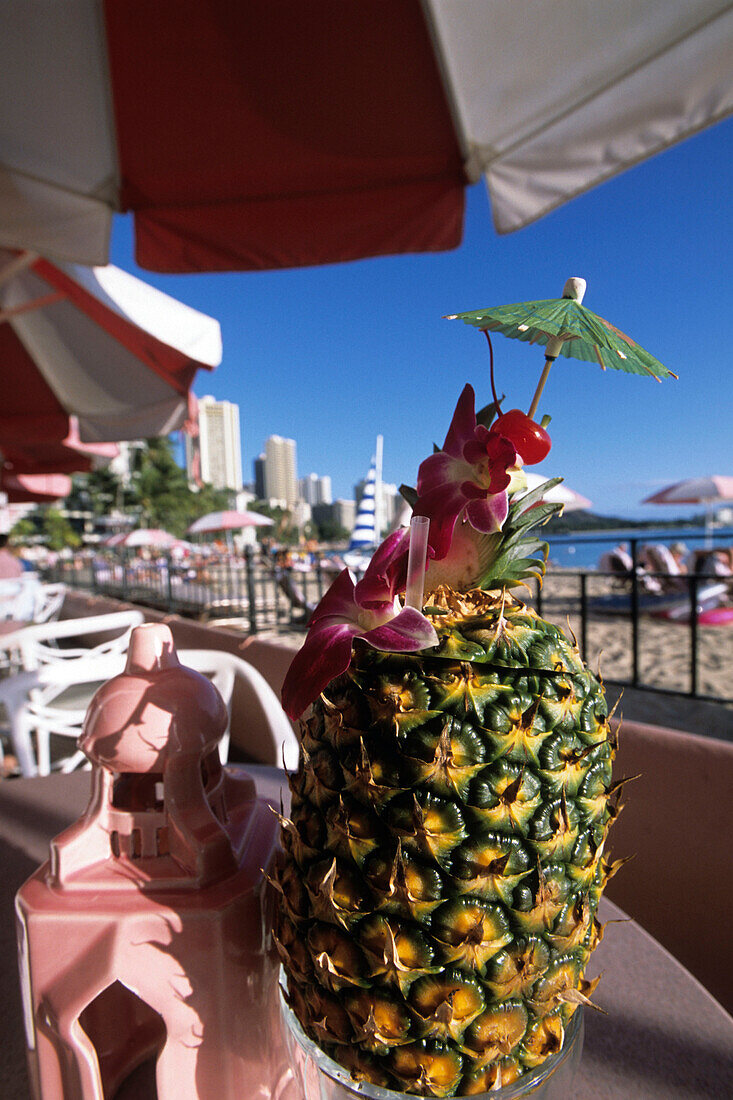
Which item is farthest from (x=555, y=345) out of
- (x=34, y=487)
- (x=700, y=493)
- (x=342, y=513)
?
(x=342, y=513)

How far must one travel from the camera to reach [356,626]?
0.44 m

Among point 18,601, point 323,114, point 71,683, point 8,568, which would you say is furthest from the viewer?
point 8,568

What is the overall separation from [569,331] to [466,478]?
0.13 meters

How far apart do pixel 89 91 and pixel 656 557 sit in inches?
432

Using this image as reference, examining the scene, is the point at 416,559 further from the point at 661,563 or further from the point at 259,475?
the point at 259,475

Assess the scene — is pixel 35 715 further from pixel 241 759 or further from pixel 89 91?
pixel 89 91

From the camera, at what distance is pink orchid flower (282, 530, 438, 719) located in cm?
39

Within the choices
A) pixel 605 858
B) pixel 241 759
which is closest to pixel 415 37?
pixel 605 858

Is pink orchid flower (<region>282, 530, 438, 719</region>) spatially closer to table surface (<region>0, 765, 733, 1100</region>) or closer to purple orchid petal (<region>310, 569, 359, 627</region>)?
purple orchid petal (<region>310, 569, 359, 627</region>)

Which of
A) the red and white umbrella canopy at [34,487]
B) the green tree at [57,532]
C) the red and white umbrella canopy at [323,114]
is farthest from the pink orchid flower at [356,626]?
the green tree at [57,532]

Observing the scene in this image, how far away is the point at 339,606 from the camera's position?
461 millimetres

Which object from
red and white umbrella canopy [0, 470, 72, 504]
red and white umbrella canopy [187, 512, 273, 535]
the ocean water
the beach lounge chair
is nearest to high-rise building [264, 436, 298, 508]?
red and white umbrella canopy [187, 512, 273, 535]

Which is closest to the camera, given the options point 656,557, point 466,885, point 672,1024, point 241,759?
point 466,885

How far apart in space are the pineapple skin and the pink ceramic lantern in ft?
0.22
